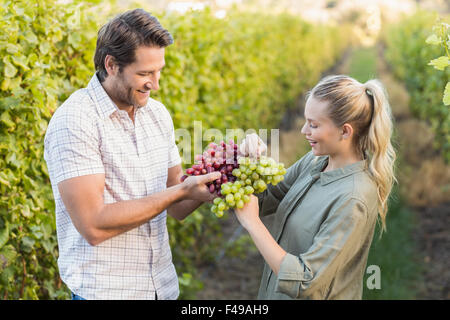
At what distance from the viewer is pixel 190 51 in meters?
4.79

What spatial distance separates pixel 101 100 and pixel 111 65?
0.53 ft

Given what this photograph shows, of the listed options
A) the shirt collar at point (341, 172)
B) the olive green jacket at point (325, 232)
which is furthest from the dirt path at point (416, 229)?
the shirt collar at point (341, 172)

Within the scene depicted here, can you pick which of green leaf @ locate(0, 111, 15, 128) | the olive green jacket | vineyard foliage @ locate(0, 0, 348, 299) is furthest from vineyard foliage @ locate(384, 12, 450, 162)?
green leaf @ locate(0, 111, 15, 128)

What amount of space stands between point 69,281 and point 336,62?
27.1 m

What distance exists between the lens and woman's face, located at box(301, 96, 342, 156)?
2.21 m

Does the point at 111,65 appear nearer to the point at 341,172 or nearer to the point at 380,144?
the point at 341,172

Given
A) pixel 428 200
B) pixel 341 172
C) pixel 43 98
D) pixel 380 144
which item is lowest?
pixel 428 200

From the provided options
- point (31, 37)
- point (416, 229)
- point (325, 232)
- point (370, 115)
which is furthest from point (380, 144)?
point (416, 229)

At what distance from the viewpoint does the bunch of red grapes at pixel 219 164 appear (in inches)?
84.9

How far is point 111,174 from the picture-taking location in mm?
2070

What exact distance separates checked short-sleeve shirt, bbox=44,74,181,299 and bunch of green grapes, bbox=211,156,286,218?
368mm

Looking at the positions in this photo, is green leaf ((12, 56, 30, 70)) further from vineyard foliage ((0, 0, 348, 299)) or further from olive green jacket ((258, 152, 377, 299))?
olive green jacket ((258, 152, 377, 299))
